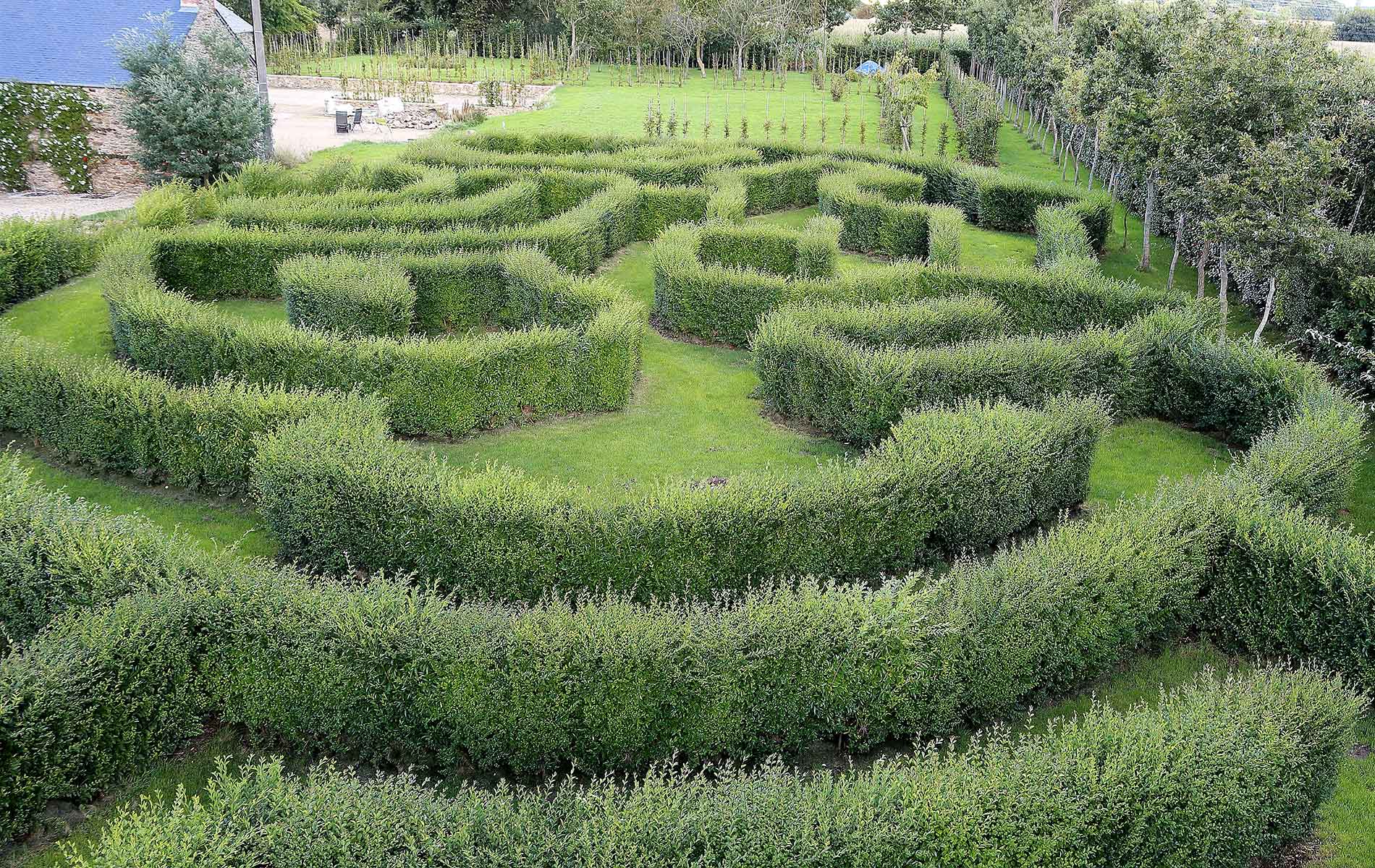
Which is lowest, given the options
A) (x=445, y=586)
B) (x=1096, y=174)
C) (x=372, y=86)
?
(x=445, y=586)

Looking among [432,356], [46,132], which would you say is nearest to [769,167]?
[432,356]

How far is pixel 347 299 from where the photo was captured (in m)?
20.0

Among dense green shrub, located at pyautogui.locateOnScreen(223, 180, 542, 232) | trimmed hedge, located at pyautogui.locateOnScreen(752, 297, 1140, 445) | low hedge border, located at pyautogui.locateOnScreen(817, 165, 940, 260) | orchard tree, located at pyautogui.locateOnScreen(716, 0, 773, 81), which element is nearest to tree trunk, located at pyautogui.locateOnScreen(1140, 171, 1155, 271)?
low hedge border, located at pyautogui.locateOnScreen(817, 165, 940, 260)

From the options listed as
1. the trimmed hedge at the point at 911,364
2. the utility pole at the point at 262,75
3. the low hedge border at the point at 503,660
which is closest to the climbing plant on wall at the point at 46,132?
the utility pole at the point at 262,75

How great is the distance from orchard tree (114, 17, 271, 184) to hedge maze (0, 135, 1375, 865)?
38.1 ft

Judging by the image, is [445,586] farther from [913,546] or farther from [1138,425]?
[1138,425]

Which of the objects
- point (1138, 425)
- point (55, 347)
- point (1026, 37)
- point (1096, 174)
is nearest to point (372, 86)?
point (1026, 37)

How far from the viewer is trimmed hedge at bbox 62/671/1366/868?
8.12 m

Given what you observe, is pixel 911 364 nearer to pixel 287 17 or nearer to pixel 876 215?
pixel 876 215

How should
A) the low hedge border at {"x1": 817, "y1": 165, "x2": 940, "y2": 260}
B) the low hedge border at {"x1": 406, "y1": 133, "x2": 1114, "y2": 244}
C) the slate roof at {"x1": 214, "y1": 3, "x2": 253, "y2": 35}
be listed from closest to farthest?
the low hedge border at {"x1": 817, "y1": 165, "x2": 940, "y2": 260} → the low hedge border at {"x1": 406, "y1": 133, "x2": 1114, "y2": 244} → the slate roof at {"x1": 214, "y1": 3, "x2": 253, "y2": 35}

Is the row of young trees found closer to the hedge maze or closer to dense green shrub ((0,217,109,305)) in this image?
the hedge maze

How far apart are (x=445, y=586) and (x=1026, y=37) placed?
4143cm

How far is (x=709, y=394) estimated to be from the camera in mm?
20594

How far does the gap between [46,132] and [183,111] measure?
5.49m
